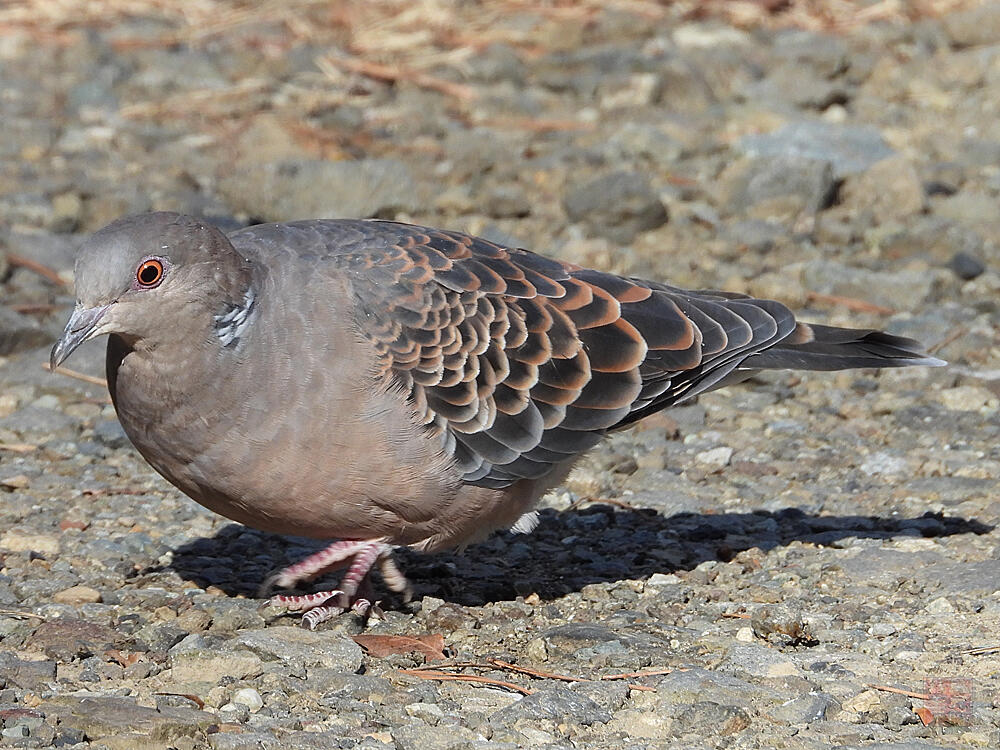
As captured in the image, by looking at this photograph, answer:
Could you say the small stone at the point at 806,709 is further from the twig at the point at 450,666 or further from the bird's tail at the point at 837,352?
the bird's tail at the point at 837,352

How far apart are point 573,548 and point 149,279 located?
1921mm

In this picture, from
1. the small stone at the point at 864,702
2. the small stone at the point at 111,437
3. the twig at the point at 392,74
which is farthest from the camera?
the twig at the point at 392,74

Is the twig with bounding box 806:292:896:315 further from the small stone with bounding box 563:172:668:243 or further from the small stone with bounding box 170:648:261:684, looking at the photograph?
the small stone with bounding box 170:648:261:684

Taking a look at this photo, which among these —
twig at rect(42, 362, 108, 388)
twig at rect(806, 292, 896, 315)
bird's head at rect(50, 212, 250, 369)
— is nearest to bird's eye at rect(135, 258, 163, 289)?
bird's head at rect(50, 212, 250, 369)

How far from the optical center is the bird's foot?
4492mm

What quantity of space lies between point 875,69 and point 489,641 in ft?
23.7

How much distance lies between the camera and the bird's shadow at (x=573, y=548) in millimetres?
4891

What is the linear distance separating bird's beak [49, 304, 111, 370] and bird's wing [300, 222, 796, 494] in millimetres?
795

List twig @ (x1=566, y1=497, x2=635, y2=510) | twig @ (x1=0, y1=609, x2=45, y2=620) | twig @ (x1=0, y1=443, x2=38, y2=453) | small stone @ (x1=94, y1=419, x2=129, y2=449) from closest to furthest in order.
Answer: twig @ (x1=0, y1=609, x2=45, y2=620)
twig @ (x1=566, y1=497, x2=635, y2=510)
twig @ (x1=0, y1=443, x2=38, y2=453)
small stone @ (x1=94, y1=419, x2=129, y2=449)

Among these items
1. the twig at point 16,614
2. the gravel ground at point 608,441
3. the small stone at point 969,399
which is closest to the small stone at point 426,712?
the gravel ground at point 608,441

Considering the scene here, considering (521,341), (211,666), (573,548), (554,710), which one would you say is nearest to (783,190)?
(573,548)

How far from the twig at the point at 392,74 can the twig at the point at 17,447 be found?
4851mm

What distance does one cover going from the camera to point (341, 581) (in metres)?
4.60

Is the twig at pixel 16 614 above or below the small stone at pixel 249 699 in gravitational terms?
below
